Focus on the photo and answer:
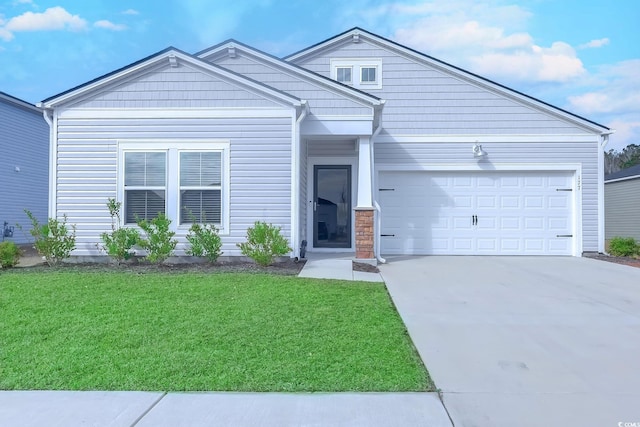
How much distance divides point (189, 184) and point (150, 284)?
288 centimetres

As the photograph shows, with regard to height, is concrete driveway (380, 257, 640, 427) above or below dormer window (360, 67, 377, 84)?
below

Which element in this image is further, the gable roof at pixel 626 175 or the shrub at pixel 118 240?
the gable roof at pixel 626 175

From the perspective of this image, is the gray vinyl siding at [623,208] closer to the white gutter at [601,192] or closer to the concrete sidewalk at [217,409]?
the white gutter at [601,192]

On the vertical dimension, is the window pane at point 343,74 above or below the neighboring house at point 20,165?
above

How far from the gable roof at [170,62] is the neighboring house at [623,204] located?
1755 centimetres

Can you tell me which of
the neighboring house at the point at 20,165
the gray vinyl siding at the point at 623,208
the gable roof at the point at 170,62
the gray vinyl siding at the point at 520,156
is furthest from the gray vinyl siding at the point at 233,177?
the gray vinyl siding at the point at 623,208

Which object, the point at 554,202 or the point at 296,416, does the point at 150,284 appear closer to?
the point at 296,416

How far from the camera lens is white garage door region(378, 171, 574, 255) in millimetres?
12500

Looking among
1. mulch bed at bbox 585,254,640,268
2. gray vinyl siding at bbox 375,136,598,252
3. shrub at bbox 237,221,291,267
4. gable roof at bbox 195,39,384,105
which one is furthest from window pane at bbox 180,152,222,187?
mulch bed at bbox 585,254,640,268

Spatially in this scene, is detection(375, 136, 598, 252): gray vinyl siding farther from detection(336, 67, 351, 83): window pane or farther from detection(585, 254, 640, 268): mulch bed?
detection(336, 67, 351, 83): window pane

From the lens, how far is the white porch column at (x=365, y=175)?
10.1 m

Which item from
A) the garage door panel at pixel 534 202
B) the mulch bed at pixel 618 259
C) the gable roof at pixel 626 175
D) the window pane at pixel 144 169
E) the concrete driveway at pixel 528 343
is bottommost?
the concrete driveway at pixel 528 343

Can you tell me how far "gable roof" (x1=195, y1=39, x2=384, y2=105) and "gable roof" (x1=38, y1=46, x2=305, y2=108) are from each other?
108 cm

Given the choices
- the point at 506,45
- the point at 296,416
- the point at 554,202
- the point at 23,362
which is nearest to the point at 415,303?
the point at 296,416
